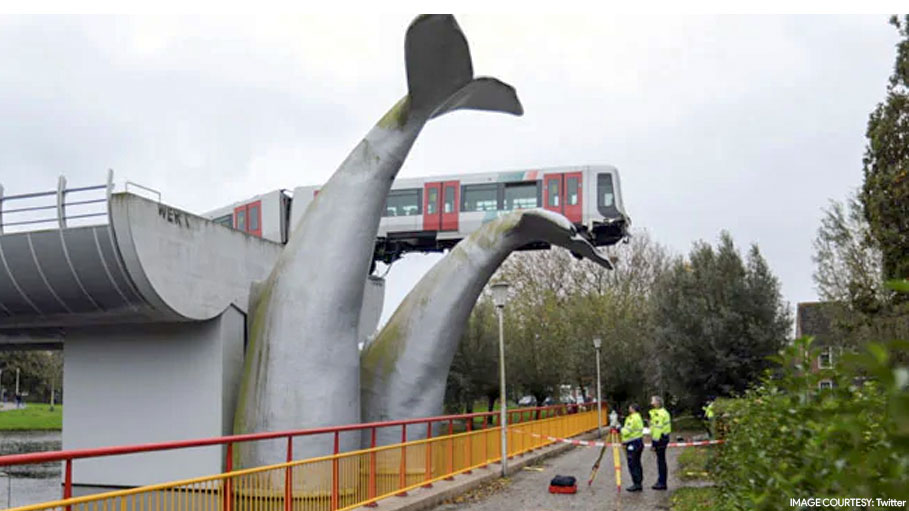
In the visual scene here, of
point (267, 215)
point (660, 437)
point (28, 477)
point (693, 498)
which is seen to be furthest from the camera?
point (267, 215)

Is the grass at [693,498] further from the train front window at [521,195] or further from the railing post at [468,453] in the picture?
the train front window at [521,195]

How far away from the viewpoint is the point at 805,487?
3.71 meters

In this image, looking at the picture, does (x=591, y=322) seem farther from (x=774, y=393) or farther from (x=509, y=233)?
(x=774, y=393)

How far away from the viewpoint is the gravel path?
12.4m

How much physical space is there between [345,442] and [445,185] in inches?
697

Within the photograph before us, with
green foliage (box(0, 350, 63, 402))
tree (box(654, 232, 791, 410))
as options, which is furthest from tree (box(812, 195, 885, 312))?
green foliage (box(0, 350, 63, 402))

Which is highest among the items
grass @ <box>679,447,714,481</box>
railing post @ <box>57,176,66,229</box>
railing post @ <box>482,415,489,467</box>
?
railing post @ <box>57,176,66,229</box>

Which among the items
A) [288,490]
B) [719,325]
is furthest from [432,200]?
[288,490]

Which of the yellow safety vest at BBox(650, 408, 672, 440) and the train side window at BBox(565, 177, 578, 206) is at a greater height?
the train side window at BBox(565, 177, 578, 206)

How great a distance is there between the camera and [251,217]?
32375mm

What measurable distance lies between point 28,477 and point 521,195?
740 inches

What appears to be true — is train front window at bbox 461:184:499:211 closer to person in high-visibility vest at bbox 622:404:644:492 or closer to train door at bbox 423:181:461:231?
train door at bbox 423:181:461:231

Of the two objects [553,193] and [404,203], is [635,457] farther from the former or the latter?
[404,203]

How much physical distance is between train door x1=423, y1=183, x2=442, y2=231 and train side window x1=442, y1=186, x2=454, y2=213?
233 millimetres
